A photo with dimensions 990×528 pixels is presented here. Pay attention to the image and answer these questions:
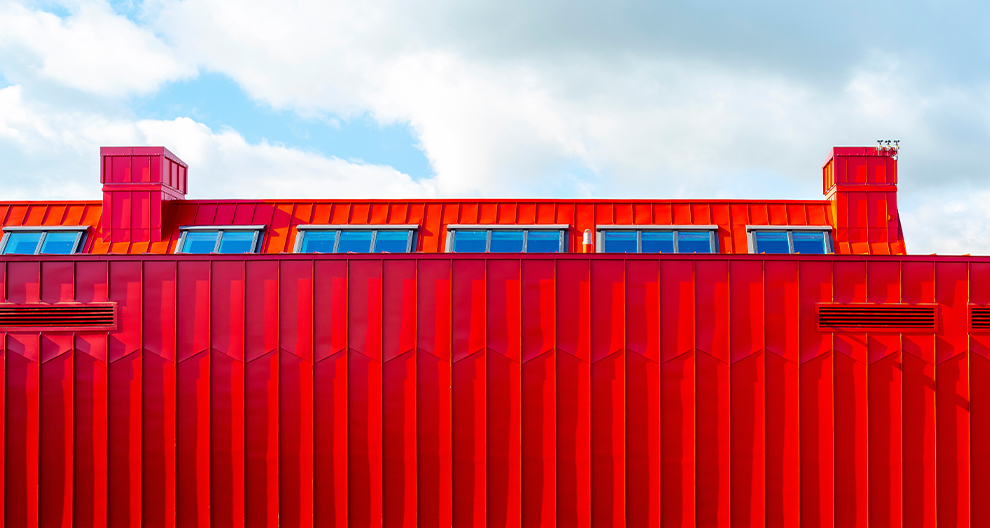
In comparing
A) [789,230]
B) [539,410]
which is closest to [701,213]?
[789,230]

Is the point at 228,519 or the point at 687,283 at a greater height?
the point at 687,283

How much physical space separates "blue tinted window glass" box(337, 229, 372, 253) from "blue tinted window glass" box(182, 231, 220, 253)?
127 inches

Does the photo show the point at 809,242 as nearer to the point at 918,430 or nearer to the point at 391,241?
the point at 918,430

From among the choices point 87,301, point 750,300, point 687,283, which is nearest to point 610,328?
point 687,283

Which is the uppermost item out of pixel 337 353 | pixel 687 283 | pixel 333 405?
pixel 687 283

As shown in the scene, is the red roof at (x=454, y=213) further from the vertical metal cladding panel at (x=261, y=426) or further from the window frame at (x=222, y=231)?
the vertical metal cladding panel at (x=261, y=426)

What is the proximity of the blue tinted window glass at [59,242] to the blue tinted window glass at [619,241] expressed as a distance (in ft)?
44.3

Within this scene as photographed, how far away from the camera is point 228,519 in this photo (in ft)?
33.6

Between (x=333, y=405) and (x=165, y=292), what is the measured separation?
4.33 meters

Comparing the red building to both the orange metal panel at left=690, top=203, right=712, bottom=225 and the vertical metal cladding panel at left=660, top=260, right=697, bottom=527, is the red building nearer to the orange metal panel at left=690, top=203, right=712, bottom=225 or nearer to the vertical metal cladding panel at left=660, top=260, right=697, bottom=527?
the vertical metal cladding panel at left=660, top=260, right=697, bottom=527

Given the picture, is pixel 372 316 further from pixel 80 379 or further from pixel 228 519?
pixel 80 379

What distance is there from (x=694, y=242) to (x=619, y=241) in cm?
187

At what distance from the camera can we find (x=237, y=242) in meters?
12.5

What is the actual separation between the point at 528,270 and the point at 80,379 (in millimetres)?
9730
